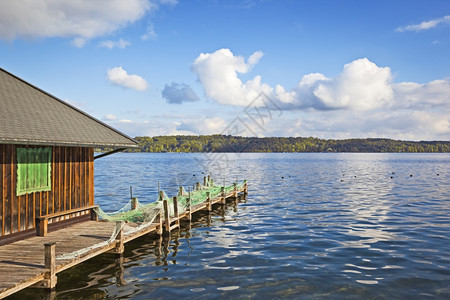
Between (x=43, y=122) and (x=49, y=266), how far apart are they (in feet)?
21.5

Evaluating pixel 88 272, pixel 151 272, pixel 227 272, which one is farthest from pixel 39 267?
pixel 227 272

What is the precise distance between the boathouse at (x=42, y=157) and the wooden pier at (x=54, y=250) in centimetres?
73

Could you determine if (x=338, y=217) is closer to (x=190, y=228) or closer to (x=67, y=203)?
(x=190, y=228)

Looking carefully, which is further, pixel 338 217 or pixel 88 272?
pixel 338 217

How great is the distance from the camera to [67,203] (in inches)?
635

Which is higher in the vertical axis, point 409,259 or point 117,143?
point 117,143

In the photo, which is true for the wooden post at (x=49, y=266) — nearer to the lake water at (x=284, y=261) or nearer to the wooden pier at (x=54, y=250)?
the wooden pier at (x=54, y=250)

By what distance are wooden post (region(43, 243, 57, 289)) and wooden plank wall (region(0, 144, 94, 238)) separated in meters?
3.33

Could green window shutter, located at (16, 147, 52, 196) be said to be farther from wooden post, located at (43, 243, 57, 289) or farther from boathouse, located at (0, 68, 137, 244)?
wooden post, located at (43, 243, 57, 289)

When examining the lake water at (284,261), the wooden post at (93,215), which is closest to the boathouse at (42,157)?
the wooden post at (93,215)

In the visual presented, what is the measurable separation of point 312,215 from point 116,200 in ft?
68.1

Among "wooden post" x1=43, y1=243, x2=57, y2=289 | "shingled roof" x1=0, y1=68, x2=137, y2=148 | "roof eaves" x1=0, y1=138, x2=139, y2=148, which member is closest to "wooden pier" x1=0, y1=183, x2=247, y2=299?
"wooden post" x1=43, y1=243, x2=57, y2=289

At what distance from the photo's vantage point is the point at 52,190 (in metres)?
15.2

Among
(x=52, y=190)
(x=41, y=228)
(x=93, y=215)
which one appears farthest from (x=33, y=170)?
(x=93, y=215)
